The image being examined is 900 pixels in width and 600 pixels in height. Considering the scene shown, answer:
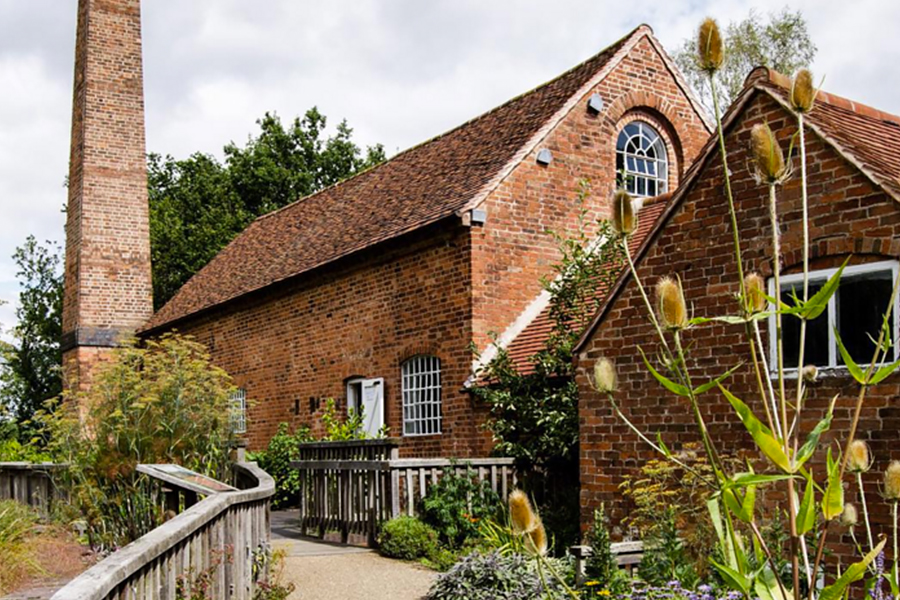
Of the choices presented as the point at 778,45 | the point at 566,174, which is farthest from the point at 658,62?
the point at 778,45

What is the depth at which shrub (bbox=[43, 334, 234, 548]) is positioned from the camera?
10.3 metres

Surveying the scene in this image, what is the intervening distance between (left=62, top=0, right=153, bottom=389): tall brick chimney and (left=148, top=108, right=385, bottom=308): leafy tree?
1116 centimetres

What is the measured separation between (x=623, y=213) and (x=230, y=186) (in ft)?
134

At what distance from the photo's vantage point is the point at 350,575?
10.2m

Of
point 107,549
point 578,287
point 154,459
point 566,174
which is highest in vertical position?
point 566,174

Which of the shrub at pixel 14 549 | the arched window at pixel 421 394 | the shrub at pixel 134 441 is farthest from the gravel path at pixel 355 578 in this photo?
the arched window at pixel 421 394

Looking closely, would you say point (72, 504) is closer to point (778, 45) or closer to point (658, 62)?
point (658, 62)

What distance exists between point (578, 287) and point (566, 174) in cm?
309

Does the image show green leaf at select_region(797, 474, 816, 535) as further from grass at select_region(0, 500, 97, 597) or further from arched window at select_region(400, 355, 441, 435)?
arched window at select_region(400, 355, 441, 435)

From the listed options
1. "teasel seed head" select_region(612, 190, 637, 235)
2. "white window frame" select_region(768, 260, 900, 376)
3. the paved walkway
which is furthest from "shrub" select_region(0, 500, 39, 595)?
"teasel seed head" select_region(612, 190, 637, 235)

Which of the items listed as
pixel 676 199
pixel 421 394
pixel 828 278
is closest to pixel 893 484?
pixel 828 278

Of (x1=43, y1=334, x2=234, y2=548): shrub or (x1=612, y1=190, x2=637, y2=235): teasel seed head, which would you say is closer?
(x1=612, y1=190, x2=637, y2=235): teasel seed head

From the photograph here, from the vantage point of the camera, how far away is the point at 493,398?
45.6 ft

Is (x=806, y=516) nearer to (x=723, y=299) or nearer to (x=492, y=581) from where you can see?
(x=492, y=581)
